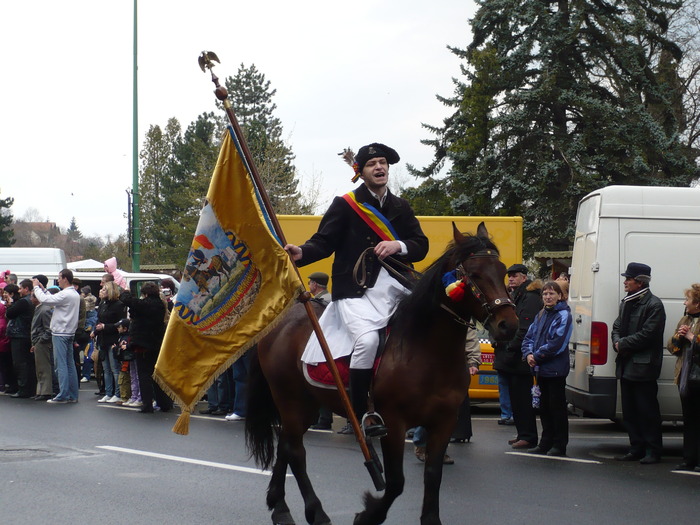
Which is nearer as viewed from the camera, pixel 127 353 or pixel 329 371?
pixel 329 371

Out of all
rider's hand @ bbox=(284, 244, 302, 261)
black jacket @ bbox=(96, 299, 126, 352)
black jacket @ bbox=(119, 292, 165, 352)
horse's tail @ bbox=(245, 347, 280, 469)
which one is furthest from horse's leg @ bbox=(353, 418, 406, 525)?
black jacket @ bbox=(96, 299, 126, 352)

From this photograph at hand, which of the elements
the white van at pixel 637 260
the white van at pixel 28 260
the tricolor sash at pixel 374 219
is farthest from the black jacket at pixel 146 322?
the white van at pixel 28 260

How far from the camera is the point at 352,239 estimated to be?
6828mm

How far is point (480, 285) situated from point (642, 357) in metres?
5.03

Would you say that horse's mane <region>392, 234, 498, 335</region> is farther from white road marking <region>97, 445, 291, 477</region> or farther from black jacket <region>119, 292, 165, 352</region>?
black jacket <region>119, 292, 165, 352</region>

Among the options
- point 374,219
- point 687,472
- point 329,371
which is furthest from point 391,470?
point 687,472

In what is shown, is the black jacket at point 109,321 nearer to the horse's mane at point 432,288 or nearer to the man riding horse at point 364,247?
the man riding horse at point 364,247

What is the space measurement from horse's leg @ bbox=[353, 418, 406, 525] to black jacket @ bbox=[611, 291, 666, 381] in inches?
193

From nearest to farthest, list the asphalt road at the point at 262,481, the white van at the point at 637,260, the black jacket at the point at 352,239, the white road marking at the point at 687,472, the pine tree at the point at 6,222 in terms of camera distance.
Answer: the black jacket at the point at 352,239 → the asphalt road at the point at 262,481 → the white road marking at the point at 687,472 → the white van at the point at 637,260 → the pine tree at the point at 6,222

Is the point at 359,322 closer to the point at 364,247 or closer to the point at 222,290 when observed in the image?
the point at 364,247

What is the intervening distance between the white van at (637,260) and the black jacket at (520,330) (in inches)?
30.6

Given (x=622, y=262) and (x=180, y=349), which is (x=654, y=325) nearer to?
(x=622, y=262)

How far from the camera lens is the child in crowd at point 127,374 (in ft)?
49.9

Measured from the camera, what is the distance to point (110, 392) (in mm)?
16344
